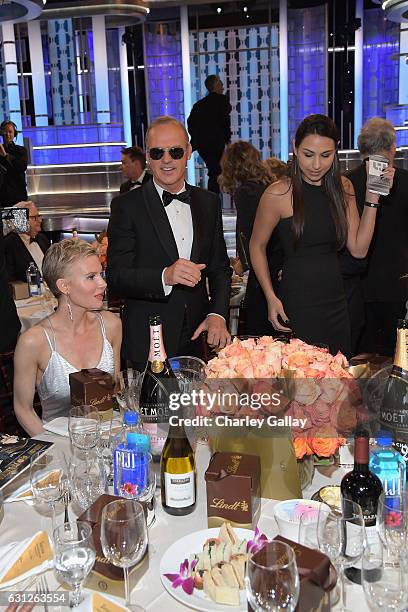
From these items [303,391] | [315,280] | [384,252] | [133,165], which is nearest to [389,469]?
[303,391]

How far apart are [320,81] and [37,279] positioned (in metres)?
9.61

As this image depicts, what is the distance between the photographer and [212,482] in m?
1.43

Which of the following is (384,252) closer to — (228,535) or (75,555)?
(228,535)

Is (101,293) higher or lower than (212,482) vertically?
higher

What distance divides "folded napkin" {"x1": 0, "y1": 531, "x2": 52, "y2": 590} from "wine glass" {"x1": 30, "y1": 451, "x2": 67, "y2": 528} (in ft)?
0.49

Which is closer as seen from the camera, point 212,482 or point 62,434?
point 212,482

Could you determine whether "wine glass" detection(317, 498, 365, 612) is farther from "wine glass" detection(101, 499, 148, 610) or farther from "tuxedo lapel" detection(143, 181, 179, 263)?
"tuxedo lapel" detection(143, 181, 179, 263)

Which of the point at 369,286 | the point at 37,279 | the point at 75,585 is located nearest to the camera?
the point at 75,585

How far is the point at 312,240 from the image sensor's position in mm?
3043

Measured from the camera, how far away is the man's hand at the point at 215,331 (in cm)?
262

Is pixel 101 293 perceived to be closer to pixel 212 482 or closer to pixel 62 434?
pixel 62 434

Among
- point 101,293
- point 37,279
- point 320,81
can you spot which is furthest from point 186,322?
point 320,81

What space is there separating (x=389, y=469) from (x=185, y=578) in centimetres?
49

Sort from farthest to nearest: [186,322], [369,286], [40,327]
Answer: [369,286] → [186,322] → [40,327]
